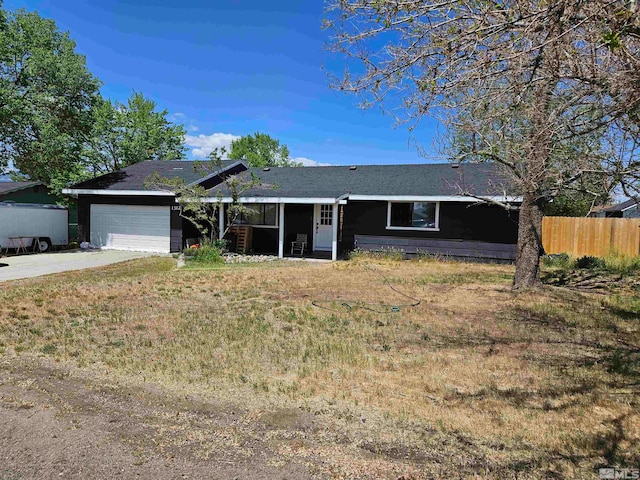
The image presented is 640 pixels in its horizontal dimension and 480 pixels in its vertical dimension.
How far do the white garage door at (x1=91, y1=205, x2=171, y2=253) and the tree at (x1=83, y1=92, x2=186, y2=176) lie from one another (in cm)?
1111

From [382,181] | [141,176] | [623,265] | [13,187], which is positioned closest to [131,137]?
[13,187]

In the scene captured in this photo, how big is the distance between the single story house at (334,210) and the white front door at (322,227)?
40mm

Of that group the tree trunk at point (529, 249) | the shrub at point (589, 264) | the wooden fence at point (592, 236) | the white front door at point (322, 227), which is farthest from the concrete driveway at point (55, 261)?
the wooden fence at point (592, 236)

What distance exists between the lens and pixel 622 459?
8.87 feet

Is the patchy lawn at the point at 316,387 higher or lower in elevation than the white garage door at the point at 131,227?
lower

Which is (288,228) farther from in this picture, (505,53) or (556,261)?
(505,53)

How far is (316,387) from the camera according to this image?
12.9ft

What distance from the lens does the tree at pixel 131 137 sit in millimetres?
27547

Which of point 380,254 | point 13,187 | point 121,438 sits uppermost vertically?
point 13,187

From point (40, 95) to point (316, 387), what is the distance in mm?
18169

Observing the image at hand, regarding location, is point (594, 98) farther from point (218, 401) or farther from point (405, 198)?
point (405, 198)

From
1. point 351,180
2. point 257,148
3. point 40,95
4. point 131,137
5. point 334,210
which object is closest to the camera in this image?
point 334,210

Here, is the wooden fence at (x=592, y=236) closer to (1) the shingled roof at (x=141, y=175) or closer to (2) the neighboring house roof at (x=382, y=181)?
(2) the neighboring house roof at (x=382, y=181)

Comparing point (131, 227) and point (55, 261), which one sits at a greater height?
point (131, 227)
